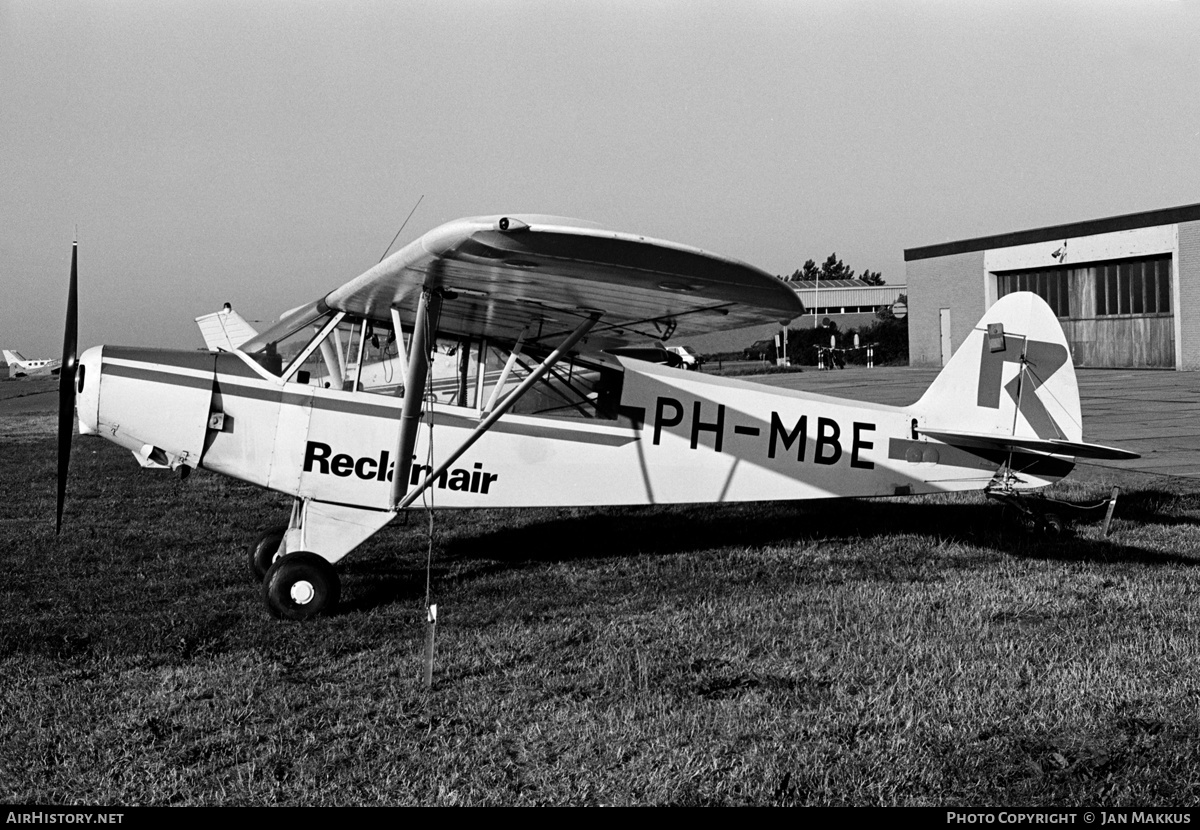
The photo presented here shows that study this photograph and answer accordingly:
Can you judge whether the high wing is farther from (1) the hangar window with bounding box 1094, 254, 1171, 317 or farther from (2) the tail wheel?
(1) the hangar window with bounding box 1094, 254, 1171, 317

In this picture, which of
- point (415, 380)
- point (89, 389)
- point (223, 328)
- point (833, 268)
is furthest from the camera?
point (833, 268)

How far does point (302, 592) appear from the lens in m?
6.20

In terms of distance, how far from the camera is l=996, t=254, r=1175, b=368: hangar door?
32.7 m

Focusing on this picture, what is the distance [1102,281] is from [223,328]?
28863 millimetres

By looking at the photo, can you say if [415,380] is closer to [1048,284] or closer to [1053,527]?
[1053,527]

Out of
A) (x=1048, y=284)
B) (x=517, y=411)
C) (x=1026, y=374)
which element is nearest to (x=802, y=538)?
(x=1026, y=374)

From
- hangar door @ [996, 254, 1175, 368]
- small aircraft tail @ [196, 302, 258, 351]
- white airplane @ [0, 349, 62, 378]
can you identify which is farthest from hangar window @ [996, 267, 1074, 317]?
white airplane @ [0, 349, 62, 378]

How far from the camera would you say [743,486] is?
780cm

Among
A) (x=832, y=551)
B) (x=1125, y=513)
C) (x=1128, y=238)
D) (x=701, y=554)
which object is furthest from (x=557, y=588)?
(x=1128, y=238)

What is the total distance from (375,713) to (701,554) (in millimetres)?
4068

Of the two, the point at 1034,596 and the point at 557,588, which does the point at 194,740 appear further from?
the point at 1034,596

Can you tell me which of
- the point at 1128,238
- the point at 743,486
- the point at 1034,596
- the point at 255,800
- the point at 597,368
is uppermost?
the point at 1128,238

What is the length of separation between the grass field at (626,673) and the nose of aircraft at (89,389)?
1200mm

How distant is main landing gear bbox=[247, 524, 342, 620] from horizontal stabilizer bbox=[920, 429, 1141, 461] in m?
4.73
